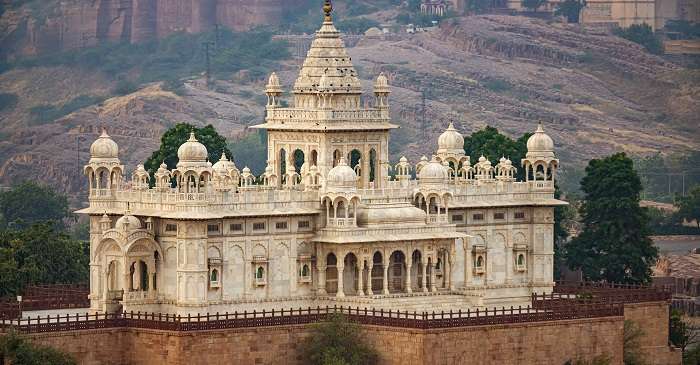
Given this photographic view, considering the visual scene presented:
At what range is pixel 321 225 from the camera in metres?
112

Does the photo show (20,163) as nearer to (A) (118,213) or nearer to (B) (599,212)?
(B) (599,212)

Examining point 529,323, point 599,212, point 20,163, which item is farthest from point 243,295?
point 20,163

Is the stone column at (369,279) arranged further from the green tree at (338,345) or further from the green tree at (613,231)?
the green tree at (613,231)

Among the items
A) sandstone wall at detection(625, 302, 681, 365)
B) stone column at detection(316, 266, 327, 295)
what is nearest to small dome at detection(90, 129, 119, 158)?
stone column at detection(316, 266, 327, 295)

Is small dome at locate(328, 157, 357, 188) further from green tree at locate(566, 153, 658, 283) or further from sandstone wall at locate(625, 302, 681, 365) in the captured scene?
green tree at locate(566, 153, 658, 283)

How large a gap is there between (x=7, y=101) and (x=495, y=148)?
68408 millimetres

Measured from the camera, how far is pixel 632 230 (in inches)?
5177

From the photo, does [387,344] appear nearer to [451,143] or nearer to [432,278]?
[432,278]

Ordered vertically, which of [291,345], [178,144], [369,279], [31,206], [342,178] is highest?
[178,144]

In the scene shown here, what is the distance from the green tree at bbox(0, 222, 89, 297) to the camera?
119750mm

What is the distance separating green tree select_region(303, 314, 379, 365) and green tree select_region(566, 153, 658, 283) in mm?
23703

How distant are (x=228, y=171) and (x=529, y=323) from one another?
40.3ft

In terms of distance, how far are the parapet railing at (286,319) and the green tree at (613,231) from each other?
1768 cm

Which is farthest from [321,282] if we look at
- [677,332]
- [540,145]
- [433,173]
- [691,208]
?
[691,208]
